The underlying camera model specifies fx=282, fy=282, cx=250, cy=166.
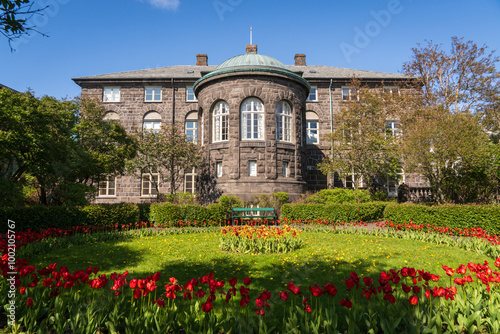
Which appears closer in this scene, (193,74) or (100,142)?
(100,142)

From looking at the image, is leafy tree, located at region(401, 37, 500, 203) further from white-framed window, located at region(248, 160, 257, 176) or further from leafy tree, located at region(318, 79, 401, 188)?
white-framed window, located at region(248, 160, 257, 176)

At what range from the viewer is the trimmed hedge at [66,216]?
927 cm

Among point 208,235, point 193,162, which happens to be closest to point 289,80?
point 193,162

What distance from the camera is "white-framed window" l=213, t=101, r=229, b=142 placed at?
64.2 feet

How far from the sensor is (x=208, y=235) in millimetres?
10414

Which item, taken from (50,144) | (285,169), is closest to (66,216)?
(50,144)

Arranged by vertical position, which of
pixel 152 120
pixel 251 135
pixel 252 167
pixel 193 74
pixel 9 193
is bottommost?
pixel 9 193

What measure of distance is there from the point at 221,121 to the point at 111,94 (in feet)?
43.1

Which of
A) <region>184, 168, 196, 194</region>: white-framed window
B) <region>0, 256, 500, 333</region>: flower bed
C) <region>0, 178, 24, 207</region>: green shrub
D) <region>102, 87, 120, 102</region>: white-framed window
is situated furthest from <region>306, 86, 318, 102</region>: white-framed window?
<region>0, 256, 500, 333</region>: flower bed

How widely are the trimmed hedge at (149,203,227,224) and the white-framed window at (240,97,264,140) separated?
6.88 meters

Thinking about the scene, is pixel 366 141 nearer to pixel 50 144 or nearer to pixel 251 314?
pixel 50 144

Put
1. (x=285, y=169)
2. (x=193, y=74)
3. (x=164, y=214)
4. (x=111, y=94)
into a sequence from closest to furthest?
(x=164, y=214) < (x=285, y=169) < (x=111, y=94) < (x=193, y=74)

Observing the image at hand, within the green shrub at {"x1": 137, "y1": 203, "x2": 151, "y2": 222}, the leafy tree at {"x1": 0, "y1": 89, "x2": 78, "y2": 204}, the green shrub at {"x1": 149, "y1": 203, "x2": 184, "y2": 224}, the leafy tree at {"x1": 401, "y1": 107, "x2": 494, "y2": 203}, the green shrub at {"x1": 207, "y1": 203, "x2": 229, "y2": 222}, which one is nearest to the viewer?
the leafy tree at {"x1": 0, "y1": 89, "x2": 78, "y2": 204}

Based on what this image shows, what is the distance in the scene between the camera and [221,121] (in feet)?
64.5
